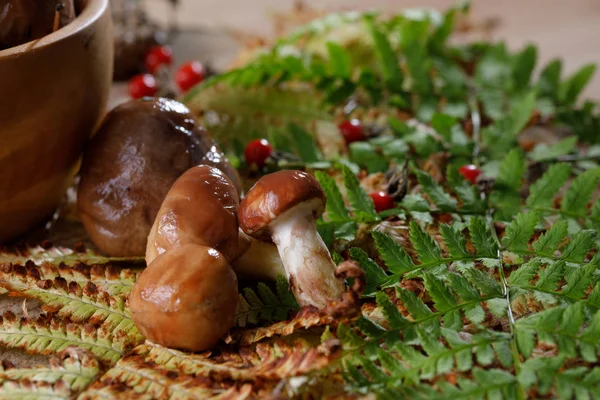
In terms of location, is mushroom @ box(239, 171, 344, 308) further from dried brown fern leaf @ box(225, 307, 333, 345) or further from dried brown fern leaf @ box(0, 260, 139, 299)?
dried brown fern leaf @ box(0, 260, 139, 299)

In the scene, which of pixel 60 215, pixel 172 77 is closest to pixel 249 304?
pixel 60 215

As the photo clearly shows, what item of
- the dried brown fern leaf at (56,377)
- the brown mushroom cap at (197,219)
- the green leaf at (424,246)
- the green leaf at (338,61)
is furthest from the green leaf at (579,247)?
the green leaf at (338,61)

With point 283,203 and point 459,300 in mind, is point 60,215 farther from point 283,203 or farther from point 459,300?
point 459,300

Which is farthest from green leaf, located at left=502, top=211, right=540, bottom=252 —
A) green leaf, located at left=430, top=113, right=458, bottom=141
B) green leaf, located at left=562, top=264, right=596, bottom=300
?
green leaf, located at left=430, top=113, right=458, bottom=141

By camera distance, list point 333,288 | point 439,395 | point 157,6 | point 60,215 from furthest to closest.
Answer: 1. point 157,6
2. point 60,215
3. point 333,288
4. point 439,395

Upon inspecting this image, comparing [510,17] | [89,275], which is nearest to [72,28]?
[89,275]

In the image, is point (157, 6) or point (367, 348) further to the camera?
point (157, 6)

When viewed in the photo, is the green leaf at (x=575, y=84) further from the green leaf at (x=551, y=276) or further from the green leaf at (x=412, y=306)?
the green leaf at (x=412, y=306)
